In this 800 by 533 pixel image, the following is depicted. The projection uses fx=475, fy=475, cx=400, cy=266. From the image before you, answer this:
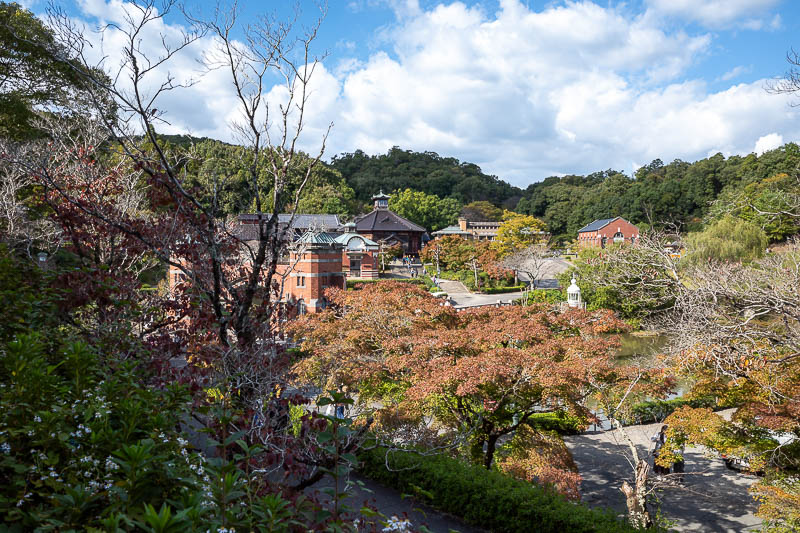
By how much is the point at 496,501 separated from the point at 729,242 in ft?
87.7

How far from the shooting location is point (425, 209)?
6169 centimetres

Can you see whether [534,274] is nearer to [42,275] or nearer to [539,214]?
[42,275]

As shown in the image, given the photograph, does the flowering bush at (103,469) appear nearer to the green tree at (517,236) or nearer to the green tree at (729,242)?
the green tree at (729,242)

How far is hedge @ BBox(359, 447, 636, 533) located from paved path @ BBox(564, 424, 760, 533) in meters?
2.64

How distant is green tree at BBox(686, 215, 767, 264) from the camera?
26.2 metres

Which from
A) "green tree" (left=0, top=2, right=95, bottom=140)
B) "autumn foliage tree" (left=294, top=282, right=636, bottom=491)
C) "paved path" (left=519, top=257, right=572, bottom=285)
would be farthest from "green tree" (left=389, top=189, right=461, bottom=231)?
"autumn foliage tree" (left=294, top=282, right=636, bottom=491)

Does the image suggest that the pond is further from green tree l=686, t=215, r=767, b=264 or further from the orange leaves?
the orange leaves

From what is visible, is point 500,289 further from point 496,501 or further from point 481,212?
point 481,212

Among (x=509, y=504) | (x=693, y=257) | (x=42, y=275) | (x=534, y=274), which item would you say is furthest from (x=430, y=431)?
(x=534, y=274)

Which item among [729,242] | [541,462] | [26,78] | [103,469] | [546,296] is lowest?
[541,462]

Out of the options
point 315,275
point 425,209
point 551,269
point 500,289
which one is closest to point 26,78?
point 315,275

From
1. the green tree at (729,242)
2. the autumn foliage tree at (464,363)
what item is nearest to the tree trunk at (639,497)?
the autumn foliage tree at (464,363)

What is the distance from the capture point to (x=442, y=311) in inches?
440

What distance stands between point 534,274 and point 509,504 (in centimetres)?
2919
